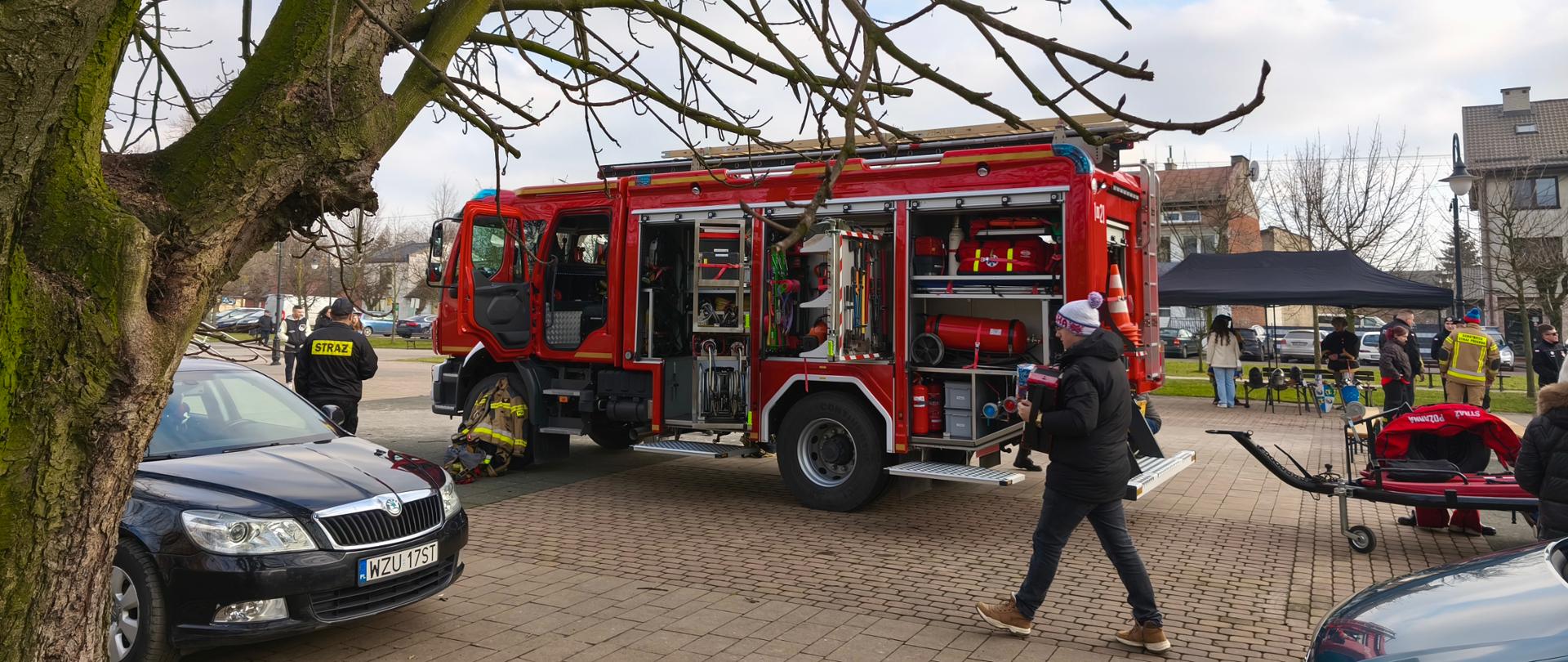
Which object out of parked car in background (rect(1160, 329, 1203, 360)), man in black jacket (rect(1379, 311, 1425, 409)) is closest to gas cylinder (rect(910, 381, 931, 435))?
man in black jacket (rect(1379, 311, 1425, 409))

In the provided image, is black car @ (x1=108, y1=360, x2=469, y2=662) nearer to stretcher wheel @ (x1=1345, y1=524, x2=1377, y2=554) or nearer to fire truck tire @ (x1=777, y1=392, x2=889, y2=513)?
fire truck tire @ (x1=777, y1=392, x2=889, y2=513)

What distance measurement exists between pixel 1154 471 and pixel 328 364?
22.6 feet

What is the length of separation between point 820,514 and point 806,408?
84 cm

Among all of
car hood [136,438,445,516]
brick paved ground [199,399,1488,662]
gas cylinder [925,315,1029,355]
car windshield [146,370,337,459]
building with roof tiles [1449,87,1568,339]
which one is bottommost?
brick paved ground [199,399,1488,662]

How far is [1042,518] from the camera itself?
5.07 metres

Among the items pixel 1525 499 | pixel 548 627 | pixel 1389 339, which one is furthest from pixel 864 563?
pixel 1389 339

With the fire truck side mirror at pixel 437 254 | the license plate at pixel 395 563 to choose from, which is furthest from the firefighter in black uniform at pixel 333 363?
the license plate at pixel 395 563

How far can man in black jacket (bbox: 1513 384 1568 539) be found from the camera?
4855mm

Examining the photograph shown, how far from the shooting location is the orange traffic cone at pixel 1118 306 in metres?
7.45

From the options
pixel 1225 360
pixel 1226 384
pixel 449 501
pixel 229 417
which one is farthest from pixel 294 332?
pixel 1226 384

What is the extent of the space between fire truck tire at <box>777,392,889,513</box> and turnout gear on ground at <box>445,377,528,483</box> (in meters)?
2.93

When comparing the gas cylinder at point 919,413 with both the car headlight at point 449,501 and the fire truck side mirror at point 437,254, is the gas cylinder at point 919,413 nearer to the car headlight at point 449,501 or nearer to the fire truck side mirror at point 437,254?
the car headlight at point 449,501

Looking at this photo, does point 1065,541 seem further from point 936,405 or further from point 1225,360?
point 1225,360

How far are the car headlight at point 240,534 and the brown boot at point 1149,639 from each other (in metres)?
3.83
